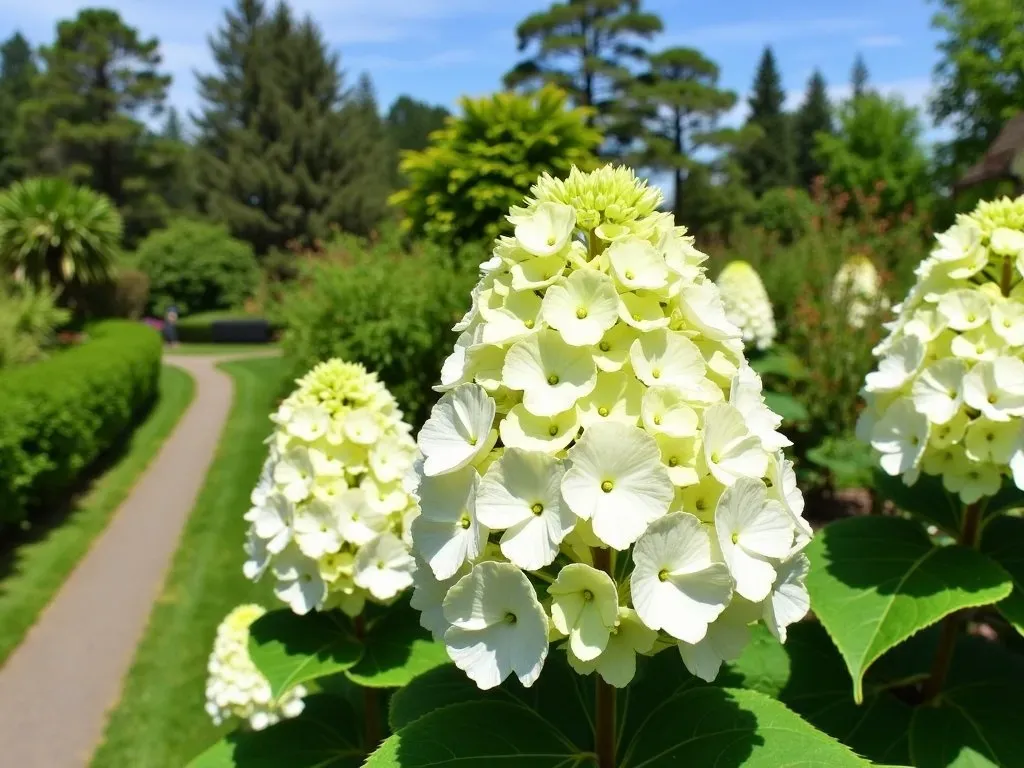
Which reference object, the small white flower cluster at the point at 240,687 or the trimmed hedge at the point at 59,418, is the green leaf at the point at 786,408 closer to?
the small white flower cluster at the point at 240,687

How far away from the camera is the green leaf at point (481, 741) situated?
4.28 feet

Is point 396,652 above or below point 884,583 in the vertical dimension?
below

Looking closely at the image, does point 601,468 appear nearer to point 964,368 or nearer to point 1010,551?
point 964,368

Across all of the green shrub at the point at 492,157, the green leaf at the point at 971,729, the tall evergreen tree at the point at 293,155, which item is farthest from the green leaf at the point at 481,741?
the tall evergreen tree at the point at 293,155

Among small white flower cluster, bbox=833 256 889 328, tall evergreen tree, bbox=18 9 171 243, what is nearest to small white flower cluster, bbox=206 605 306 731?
small white flower cluster, bbox=833 256 889 328

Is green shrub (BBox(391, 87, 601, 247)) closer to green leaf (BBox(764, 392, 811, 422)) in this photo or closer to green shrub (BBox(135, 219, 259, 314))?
green leaf (BBox(764, 392, 811, 422))

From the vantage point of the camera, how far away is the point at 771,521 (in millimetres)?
1258

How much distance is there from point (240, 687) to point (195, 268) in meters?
33.5

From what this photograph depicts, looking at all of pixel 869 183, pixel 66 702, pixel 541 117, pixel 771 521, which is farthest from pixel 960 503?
pixel 869 183

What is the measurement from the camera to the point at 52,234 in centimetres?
1848

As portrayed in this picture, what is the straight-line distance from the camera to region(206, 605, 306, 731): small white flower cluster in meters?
3.58

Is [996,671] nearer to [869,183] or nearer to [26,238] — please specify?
[26,238]

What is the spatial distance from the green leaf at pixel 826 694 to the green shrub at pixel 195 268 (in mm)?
34991

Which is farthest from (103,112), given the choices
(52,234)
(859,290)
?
(859,290)
